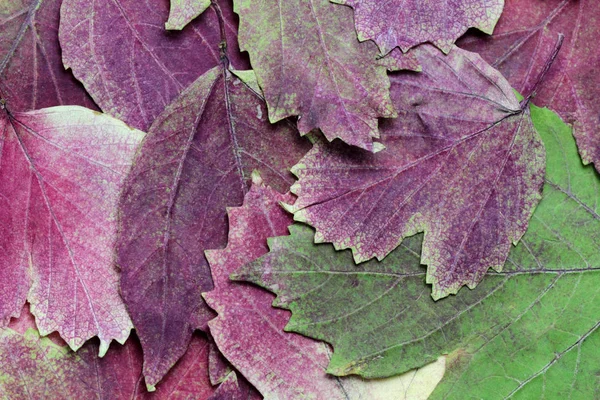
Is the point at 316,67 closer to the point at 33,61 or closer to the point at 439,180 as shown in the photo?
the point at 439,180

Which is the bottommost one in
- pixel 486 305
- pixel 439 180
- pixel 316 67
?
pixel 486 305

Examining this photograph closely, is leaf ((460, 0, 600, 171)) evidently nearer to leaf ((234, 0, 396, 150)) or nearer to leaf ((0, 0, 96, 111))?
leaf ((234, 0, 396, 150))

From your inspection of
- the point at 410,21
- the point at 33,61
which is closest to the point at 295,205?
the point at 410,21

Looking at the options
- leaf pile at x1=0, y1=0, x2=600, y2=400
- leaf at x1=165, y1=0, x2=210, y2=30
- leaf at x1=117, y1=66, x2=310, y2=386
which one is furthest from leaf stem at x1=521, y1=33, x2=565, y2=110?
leaf at x1=165, y1=0, x2=210, y2=30

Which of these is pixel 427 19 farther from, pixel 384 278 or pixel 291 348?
pixel 291 348

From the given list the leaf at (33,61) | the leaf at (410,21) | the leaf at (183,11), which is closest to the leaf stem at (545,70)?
the leaf at (410,21)

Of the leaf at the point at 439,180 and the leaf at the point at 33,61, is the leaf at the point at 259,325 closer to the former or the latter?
the leaf at the point at 439,180
